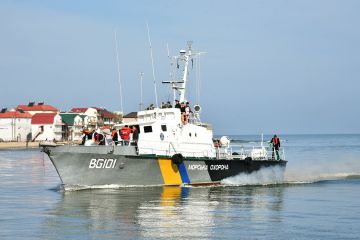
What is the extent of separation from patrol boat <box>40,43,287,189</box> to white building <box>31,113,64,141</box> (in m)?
114

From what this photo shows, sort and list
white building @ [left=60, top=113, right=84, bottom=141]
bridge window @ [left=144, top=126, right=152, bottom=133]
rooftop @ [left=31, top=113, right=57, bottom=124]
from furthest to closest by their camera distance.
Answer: white building @ [left=60, top=113, right=84, bottom=141], rooftop @ [left=31, top=113, right=57, bottom=124], bridge window @ [left=144, top=126, right=152, bottom=133]

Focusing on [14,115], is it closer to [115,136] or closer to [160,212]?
[115,136]

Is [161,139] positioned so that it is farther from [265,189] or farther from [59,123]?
[59,123]

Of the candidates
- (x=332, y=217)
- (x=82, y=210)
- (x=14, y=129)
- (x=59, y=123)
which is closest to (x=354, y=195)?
(x=332, y=217)

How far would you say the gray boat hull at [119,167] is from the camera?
25.6 meters

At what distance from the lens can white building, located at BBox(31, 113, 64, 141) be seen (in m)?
141

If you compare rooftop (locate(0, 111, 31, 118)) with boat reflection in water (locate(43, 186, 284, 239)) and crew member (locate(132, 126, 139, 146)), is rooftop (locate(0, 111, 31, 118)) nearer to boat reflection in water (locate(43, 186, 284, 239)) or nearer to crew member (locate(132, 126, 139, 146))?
crew member (locate(132, 126, 139, 146))

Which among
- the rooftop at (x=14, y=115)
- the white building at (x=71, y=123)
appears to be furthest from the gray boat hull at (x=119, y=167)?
the rooftop at (x=14, y=115)

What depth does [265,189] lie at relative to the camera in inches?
1142

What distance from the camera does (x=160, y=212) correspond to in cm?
2017

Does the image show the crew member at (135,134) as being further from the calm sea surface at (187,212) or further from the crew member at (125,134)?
the calm sea surface at (187,212)

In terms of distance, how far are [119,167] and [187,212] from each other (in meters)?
6.57

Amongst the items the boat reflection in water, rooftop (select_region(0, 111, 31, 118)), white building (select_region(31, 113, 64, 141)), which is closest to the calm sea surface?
the boat reflection in water

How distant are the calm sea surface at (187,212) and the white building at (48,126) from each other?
4400 inches
